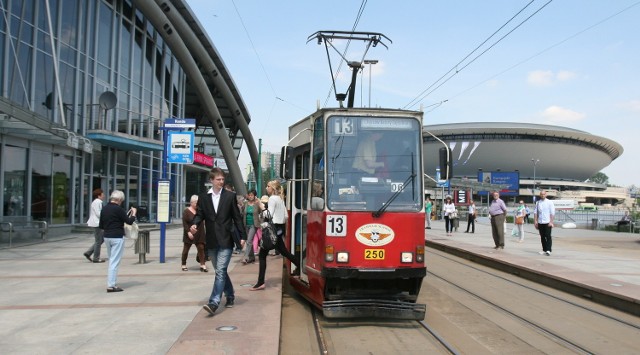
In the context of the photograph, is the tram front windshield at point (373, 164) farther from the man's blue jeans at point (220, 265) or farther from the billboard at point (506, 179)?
the billboard at point (506, 179)

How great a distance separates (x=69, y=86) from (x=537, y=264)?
19864 millimetres

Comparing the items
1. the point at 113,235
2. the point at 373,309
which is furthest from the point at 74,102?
the point at 373,309

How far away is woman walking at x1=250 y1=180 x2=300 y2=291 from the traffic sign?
3.23 meters

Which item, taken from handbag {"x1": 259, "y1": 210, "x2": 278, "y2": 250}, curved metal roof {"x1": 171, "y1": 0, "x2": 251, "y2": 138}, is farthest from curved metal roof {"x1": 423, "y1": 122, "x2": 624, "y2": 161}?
handbag {"x1": 259, "y1": 210, "x2": 278, "y2": 250}

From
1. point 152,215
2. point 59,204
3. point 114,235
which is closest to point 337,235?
point 114,235

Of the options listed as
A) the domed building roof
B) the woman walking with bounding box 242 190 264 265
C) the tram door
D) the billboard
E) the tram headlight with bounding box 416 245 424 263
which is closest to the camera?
the tram headlight with bounding box 416 245 424 263

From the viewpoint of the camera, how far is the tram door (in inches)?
344

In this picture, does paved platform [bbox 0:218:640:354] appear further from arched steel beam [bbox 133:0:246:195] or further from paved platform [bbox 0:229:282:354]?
arched steel beam [bbox 133:0:246:195]

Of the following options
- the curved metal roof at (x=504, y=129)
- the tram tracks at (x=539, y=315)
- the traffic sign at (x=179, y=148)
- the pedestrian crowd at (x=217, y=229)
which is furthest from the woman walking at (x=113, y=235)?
the curved metal roof at (x=504, y=129)

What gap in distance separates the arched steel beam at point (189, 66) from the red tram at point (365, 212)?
23.0 m

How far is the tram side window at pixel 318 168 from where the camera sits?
7.72 m

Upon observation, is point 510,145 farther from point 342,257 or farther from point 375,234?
point 342,257

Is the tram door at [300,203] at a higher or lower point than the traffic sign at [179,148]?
lower

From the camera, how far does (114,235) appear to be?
9016 mm
